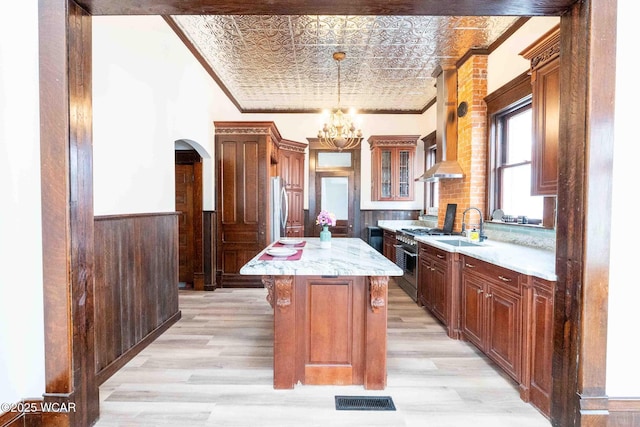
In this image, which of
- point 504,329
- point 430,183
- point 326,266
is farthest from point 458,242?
point 430,183

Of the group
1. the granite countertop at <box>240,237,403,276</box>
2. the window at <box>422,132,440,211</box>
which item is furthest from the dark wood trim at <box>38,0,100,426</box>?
the window at <box>422,132,440,211</box>

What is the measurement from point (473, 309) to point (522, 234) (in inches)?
39.7

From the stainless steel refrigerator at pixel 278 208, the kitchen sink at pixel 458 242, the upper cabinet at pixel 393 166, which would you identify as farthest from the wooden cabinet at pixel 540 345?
the upper cabinet at pixel 393 166

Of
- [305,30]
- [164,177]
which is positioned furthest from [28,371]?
[305,30]

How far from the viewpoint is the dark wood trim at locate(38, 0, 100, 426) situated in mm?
1724

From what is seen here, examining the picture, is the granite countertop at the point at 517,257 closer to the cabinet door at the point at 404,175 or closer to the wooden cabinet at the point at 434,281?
the wooden cabinet at the point at 434,281

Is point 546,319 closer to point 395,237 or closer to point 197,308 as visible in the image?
point 395,237

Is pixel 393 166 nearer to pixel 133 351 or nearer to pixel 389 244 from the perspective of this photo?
pixel 389 244

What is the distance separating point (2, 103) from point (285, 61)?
3.28 m

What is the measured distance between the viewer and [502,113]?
Answer: 3770mm

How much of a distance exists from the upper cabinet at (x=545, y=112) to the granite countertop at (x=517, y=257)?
0.51 m

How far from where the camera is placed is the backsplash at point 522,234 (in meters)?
2.86

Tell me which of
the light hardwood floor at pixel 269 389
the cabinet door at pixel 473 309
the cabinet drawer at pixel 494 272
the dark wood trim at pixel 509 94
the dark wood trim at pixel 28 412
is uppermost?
the dark wood trim at pixel 509 94

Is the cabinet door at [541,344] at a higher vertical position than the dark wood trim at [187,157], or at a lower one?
lower
